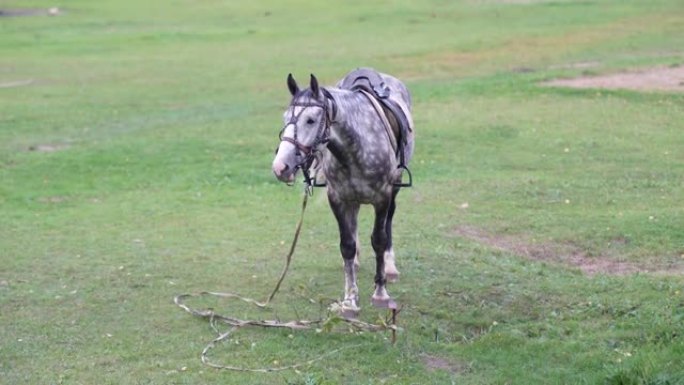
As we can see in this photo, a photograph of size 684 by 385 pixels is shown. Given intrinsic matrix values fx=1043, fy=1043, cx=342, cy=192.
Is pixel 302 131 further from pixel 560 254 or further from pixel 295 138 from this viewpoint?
pixel 560 254

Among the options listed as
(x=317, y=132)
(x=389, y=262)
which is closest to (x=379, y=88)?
(x=317, y=132)

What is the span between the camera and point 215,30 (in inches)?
1305

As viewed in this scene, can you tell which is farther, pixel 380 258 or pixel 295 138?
pixel 380 258

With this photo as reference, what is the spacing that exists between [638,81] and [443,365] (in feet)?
48.1

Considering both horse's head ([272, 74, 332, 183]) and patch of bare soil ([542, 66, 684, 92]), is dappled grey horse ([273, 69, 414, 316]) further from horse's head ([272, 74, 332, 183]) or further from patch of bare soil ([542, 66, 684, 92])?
patch of bare soil ([542, 66, 684, 92])

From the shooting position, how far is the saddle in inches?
334

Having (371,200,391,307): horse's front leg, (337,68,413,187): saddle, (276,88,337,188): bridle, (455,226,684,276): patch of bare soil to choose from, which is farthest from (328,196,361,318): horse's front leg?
(455,226,684,276): patch of bare soil

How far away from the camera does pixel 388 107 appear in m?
8.54

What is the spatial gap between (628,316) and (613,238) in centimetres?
283

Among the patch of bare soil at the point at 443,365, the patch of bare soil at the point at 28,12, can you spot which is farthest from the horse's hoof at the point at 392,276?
the patch of bare soil at the point at 28,12

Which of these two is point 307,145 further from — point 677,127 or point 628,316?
point 677,127

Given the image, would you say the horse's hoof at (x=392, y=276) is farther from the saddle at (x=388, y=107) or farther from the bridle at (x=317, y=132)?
the bridle at (x=317, y=132)

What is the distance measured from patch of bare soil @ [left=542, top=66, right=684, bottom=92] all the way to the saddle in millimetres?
12023

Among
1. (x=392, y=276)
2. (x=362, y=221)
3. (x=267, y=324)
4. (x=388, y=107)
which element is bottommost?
(x=362, y=221)
